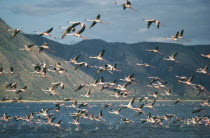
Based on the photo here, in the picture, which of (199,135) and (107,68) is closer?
(107,68)

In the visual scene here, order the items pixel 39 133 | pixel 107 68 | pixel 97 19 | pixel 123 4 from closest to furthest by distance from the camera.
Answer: pixel 97 19, pixel 123 4, pixel 107 68, pixel 39 133

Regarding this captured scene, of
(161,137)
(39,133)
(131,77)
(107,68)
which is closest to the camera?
(107,68)

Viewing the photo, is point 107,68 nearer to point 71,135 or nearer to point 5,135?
point 71,135

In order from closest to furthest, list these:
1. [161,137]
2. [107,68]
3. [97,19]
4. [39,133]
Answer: [97,19], [107,68], [161,137], [39,133]

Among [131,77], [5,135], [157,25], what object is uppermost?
[157,25]

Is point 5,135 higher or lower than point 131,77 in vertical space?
lower

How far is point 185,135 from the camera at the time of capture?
218 feet

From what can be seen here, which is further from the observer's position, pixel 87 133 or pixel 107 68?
pixel 87 133

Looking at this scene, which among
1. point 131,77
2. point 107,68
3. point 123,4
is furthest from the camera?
point 131,77

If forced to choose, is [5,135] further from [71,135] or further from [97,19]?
[97,19]

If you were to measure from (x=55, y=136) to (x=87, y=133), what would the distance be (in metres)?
7.34

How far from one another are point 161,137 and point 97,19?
98.5 feet

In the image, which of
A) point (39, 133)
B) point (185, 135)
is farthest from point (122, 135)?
point (39, 133)

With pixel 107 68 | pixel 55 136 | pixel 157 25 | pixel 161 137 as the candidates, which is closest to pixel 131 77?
pixel 107 68
